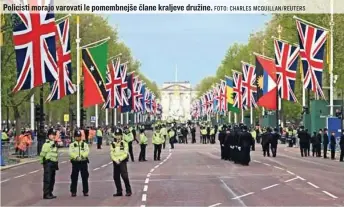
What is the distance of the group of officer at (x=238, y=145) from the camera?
37.7 meters

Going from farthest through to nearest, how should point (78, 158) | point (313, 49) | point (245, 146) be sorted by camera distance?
1. point (313, 49)
2. point (245, 146)
3. point (78, 158)

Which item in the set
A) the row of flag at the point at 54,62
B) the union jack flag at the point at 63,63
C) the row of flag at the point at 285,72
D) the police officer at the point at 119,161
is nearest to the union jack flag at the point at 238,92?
the row of flag at the point at 285,72

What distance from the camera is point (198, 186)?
82.4 feet

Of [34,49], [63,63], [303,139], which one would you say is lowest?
[303,139]

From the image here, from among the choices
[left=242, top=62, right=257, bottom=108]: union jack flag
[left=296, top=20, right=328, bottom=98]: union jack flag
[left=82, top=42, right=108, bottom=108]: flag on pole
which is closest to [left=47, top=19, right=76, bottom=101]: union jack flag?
[left=82, top=42, right=108, bottom=108]: flag on pole

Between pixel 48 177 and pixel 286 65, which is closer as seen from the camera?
pixel 48 177

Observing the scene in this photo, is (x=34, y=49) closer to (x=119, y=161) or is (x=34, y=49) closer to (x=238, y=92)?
(x=119, y=161)

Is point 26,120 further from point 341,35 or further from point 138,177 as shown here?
point 138,177

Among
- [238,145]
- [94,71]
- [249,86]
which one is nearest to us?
[238,145]

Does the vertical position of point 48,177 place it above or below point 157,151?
below

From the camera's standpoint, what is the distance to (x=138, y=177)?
2950 centimetres

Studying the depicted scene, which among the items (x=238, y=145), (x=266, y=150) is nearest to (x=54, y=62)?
Result: (x=238, y=145)

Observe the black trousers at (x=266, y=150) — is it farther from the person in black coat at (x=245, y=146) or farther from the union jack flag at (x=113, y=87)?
the union jack flag at (x=113, y=87)

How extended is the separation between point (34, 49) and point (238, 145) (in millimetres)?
10439
